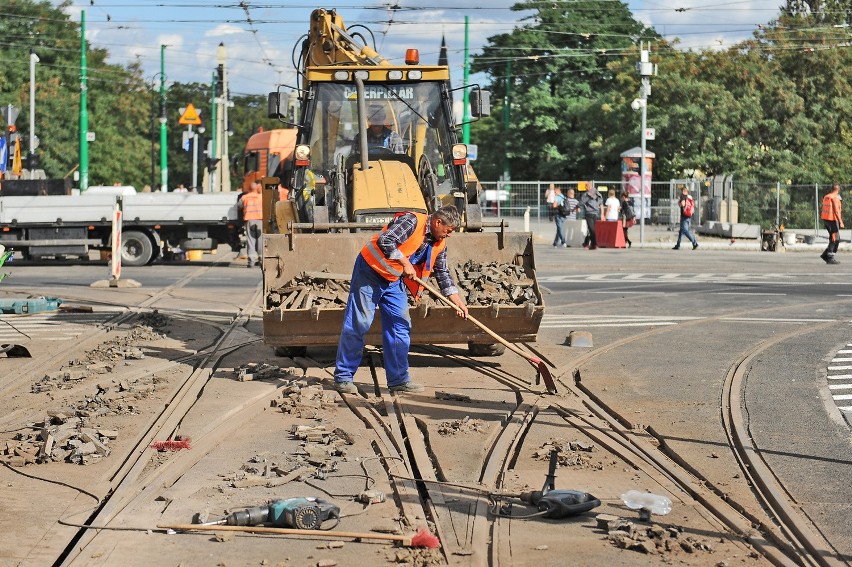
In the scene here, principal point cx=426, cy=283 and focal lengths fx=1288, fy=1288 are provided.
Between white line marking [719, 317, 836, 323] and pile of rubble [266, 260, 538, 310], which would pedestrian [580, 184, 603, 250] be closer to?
white line marking [719, 317, 836, 323]

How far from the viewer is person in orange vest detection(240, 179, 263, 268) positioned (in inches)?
995

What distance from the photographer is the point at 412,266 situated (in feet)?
34.4

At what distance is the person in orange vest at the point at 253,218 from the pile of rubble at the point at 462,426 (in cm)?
1624

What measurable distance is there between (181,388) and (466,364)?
2891 millimetres

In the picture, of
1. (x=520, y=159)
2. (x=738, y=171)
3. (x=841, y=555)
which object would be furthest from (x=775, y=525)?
(x=520, y=159)

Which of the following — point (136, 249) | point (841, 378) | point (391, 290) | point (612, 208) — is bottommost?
point (841, 378)

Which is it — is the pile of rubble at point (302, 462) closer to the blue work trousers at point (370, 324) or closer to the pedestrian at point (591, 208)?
the blue work trousers at point (370, 324)

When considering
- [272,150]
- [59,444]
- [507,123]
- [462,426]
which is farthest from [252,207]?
[507,123]

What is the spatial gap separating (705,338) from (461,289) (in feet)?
12.5

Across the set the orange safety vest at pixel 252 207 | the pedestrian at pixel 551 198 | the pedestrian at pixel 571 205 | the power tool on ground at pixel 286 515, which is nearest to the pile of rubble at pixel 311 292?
the power tool on ground at pixel 286 515

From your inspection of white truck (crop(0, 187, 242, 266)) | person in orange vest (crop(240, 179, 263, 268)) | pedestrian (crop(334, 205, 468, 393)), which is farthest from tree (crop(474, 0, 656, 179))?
pedestrian (crop(334, 205, 468, 393))

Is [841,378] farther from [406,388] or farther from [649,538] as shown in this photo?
[649,538]

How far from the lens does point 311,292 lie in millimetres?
12070

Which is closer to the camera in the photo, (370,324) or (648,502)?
(648,502)
